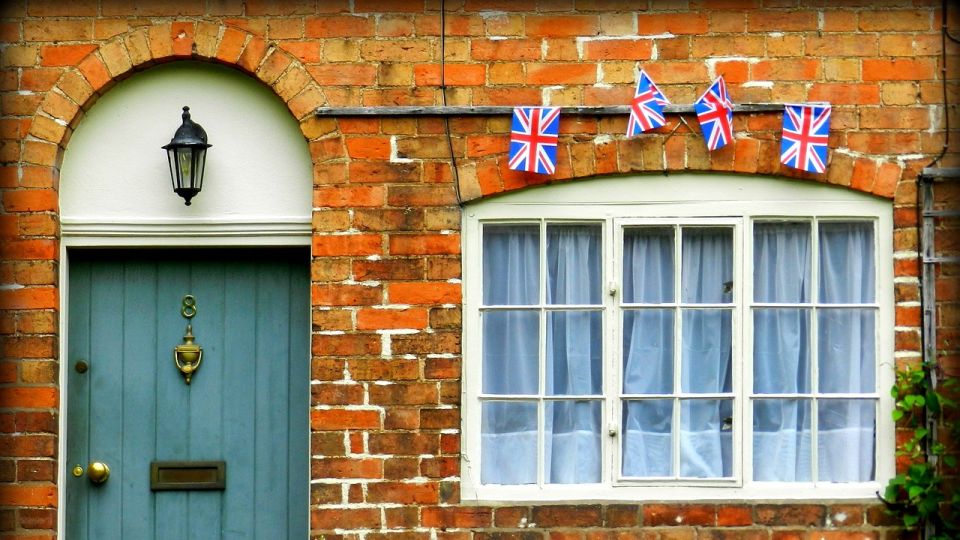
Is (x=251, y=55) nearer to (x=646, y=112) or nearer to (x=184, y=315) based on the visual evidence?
(x=184, y=315)

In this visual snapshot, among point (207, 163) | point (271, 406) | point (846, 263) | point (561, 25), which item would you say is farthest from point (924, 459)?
point (207, 163)

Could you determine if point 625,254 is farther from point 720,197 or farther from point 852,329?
point 852,329

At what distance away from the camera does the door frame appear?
590cm

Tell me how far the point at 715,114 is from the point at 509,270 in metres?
1.16

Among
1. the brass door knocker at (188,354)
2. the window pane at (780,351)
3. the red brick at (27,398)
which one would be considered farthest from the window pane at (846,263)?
the red brick at (27,398)

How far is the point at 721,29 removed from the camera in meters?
5.82

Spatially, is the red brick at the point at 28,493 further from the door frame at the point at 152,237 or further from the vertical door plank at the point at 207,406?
the vertical door plank at the point at 207,406

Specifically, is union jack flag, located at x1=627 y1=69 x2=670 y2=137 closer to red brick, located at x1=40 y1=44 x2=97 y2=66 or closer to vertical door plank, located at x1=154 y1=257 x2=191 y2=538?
vertical door plank, located at x1=154 y1=257 x2=191 y2=538

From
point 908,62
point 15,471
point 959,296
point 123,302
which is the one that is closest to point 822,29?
point 908,62

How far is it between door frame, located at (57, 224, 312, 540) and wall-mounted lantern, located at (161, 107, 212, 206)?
0.65ft

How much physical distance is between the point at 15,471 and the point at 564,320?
2.56 m

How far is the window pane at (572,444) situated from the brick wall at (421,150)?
18 centimetres

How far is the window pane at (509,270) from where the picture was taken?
5867 mm

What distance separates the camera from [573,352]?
586cm
